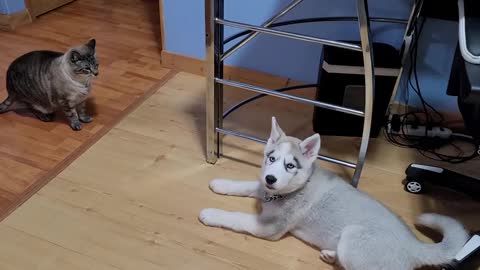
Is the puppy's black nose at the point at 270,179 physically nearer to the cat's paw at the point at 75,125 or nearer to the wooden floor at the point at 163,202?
the wooden floor at the point at 163,202

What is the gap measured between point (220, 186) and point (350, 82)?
1.84 feet

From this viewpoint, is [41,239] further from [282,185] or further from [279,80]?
[279,80]

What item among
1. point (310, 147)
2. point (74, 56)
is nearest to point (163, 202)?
point (310, 147)

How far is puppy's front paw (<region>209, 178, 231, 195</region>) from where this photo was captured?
140 centimetres

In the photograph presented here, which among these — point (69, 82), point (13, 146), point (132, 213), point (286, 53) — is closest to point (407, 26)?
point (286, 53)

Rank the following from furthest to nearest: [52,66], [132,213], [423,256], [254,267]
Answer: [52,66]
[132,213]
[254,267]
[423,256]

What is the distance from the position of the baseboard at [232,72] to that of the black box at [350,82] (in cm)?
31

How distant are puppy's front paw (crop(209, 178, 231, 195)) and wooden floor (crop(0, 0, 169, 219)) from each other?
0.50 meters

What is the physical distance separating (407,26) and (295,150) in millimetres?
680

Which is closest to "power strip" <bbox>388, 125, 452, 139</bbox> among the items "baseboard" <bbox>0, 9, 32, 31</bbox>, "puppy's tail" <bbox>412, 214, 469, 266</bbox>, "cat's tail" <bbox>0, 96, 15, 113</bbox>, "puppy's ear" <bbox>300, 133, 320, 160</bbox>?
"puppy's tail" <bbox>412, 214, 469, 266</bbox>

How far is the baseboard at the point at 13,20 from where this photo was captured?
227 cm

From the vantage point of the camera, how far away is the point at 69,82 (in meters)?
1.58

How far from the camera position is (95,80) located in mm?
1949

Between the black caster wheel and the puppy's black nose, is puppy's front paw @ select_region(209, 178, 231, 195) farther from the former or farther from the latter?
the black caster wheel
